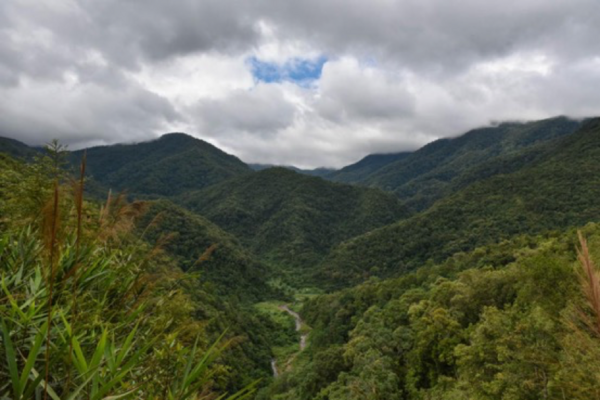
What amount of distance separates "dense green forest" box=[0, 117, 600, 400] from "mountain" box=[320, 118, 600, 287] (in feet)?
1.80

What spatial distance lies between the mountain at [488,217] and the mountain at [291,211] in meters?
26.6

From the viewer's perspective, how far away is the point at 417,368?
80.3 ft

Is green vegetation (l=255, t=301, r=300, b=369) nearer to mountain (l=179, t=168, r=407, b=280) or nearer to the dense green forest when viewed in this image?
the dense green forest

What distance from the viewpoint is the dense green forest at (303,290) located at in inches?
116

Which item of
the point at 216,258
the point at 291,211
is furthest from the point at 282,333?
the point at 291,211

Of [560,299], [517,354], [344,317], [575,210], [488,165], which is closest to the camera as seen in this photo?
[517,354]

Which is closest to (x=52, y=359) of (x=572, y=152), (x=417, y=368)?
(x=417, y=368)

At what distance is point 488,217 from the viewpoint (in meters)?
90.4

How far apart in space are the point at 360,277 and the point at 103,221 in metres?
93.0

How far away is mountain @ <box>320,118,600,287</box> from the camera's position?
80875 millimetres

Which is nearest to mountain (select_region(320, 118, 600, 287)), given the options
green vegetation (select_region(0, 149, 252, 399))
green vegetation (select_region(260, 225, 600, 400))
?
green vegetation (select_region(260, 225, 600, 400))

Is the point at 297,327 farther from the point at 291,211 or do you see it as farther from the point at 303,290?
the point at 291,211

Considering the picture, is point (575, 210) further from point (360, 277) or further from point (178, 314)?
point (178, 314)

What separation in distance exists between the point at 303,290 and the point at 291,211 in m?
59.0
